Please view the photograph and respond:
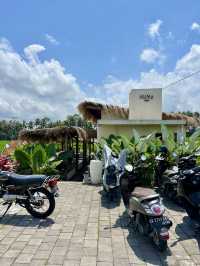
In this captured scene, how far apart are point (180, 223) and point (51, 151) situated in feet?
23.6

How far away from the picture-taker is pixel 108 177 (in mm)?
7203

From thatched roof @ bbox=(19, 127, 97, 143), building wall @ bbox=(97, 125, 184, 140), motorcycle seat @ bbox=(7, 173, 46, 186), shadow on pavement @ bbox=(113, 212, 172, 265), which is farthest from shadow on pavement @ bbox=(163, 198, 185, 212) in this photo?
thatched roof @ bbox=(19, 127, 97, 143)

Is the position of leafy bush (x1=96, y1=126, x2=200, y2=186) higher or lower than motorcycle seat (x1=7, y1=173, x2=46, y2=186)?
higher

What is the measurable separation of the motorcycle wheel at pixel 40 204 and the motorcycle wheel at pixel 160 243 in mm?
2383

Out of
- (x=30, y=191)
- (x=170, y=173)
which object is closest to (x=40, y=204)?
(x=30, y=191)

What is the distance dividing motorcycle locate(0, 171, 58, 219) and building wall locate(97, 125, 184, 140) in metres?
7.90

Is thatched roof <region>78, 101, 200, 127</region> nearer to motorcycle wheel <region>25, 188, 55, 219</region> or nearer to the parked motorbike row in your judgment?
the parked motorbike row

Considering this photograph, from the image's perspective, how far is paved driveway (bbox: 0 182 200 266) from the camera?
3.94m

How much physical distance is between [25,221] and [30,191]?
57 cm

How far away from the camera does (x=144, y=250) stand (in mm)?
4266

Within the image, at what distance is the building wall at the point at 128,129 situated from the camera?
13570 mm

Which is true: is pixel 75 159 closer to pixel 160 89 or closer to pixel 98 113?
pixel 98 113

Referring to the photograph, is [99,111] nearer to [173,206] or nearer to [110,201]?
[110,201]

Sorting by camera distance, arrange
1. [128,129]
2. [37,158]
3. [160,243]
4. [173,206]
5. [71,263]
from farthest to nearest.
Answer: [128,129] < [37,158] < [173,206] < [160,243] < [71,263]
